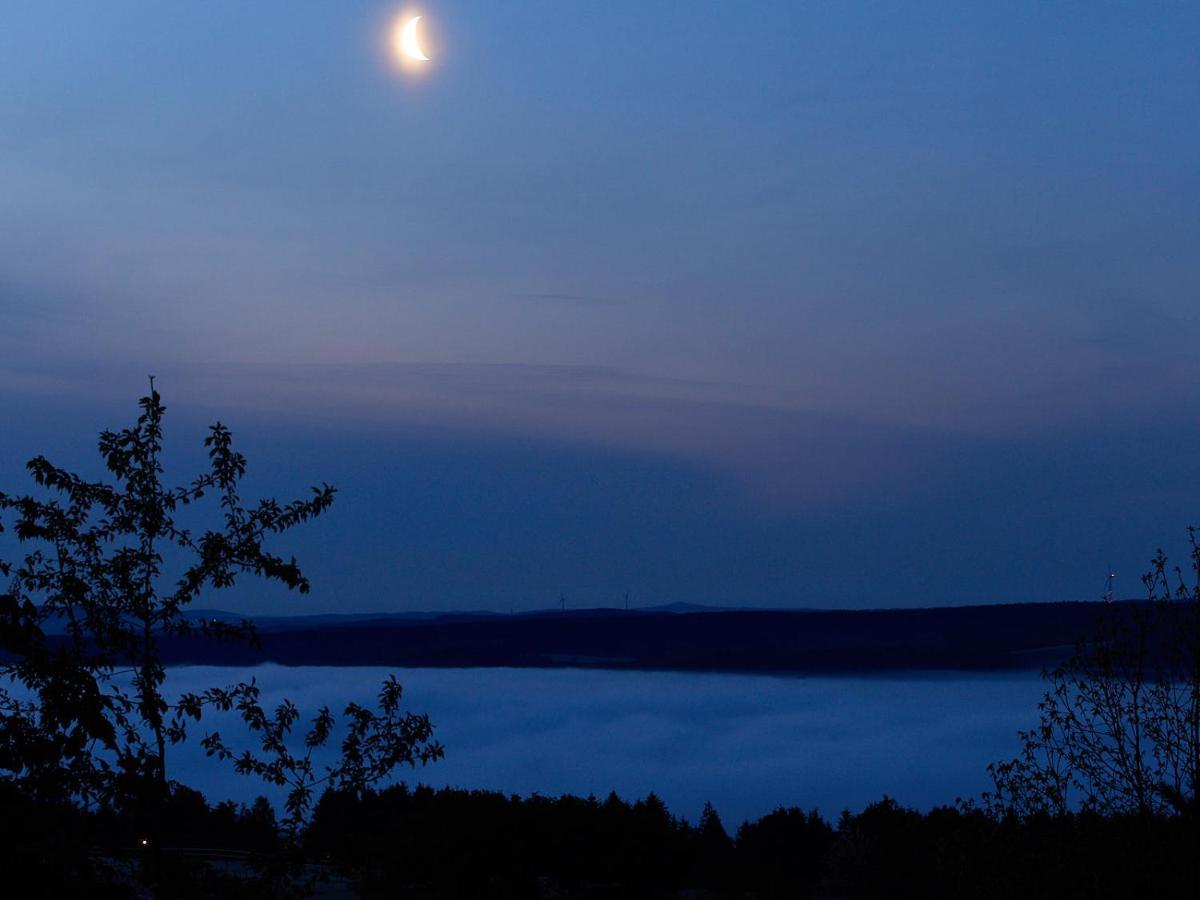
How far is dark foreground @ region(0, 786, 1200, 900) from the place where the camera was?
40.5ft

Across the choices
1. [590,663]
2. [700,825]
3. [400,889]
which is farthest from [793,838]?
[590,663]

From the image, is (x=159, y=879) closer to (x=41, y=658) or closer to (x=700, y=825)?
(x=41, y=658)

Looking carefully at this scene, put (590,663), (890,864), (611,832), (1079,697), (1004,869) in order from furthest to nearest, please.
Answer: (590,663), (611,832), (890,864), (1004,869), (1079,697)

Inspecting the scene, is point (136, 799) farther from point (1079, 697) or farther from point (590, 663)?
point (590, 663)

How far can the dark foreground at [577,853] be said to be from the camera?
1236 cm

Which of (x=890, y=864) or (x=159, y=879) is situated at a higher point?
(x=159, y=879)

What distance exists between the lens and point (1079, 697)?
43.2 feet

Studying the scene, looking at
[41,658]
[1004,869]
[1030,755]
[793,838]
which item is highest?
[41,658]

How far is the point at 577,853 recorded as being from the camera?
184 ft

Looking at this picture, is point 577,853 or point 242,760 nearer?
point 242,760

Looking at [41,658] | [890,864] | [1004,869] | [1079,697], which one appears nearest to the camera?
[41,658]

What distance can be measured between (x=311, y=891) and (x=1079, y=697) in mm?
7793

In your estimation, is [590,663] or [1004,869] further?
[590,663]

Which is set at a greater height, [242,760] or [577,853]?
[242,760]
